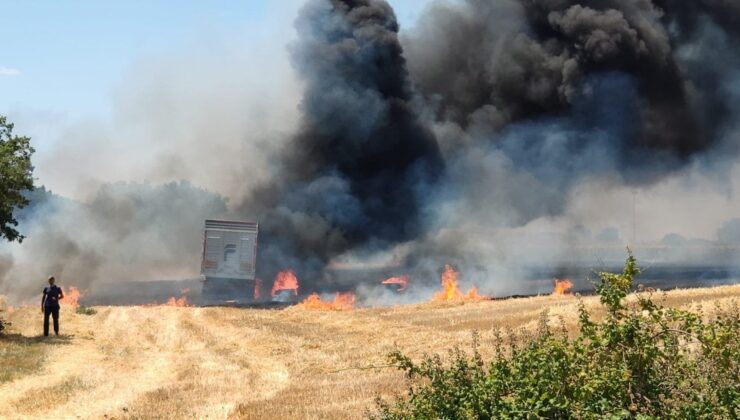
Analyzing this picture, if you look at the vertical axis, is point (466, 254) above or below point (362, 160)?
below

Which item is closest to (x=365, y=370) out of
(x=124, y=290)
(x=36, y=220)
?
(x=124, y=290)

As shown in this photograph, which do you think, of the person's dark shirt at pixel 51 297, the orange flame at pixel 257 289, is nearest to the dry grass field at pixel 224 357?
the person's dark shirt at pixel 51 297

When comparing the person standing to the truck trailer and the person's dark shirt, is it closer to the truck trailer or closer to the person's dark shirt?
the person's dark shirt

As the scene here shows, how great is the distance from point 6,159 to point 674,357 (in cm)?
2032

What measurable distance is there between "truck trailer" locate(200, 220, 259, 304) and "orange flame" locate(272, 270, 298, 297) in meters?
4.13

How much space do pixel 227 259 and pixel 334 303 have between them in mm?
7333

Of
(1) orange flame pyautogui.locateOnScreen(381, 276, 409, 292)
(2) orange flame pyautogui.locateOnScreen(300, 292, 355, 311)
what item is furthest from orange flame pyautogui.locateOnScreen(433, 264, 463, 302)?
(2) orange flame pyautogui.locateOnScreen(300, 292, 355, 311)

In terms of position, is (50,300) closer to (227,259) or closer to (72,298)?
(227,259)

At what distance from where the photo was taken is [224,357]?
60.0 ft

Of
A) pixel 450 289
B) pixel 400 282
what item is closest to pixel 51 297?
pixel 450 289

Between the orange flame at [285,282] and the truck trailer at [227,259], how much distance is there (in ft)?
13.6

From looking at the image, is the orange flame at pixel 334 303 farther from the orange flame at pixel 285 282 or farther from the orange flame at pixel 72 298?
the orange flame at pixel 72 298

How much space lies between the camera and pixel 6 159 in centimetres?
2094

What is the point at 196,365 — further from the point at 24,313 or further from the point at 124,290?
the point at 124,290
